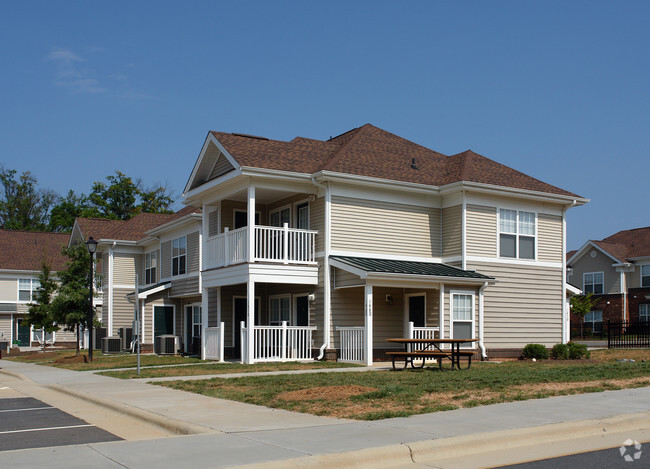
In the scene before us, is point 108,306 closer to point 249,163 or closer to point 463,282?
point 249,163

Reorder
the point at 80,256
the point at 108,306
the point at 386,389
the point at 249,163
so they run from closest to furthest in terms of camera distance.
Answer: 1. the point at 386,389
2. the point at 249,163
3. the point at 80,256
4. the point at 108,306

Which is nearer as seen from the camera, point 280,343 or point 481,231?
point 280,343

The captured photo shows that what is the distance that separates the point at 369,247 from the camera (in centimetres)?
2419

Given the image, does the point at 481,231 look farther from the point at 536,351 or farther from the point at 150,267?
the point at 150,267

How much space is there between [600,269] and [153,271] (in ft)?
113

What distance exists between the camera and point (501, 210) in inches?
1006

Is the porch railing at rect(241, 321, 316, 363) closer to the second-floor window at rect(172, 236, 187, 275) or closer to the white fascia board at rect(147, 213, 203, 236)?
the white fascia board at rect(147, 213, 203, 236)

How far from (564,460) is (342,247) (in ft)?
51.8

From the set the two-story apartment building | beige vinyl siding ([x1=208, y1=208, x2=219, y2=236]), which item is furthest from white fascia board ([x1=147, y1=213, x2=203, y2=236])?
the two-story apartment building

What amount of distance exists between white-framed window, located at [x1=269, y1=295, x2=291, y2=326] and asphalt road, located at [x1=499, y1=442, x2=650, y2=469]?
56.8ft

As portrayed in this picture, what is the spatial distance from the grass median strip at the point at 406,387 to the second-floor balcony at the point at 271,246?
6.25 metres

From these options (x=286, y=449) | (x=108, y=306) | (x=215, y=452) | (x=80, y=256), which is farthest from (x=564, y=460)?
(x=108, y=306)

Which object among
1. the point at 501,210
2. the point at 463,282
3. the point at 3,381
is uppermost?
the point at 501,210

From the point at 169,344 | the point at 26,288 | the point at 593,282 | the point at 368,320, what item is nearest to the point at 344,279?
the point at 368,320
